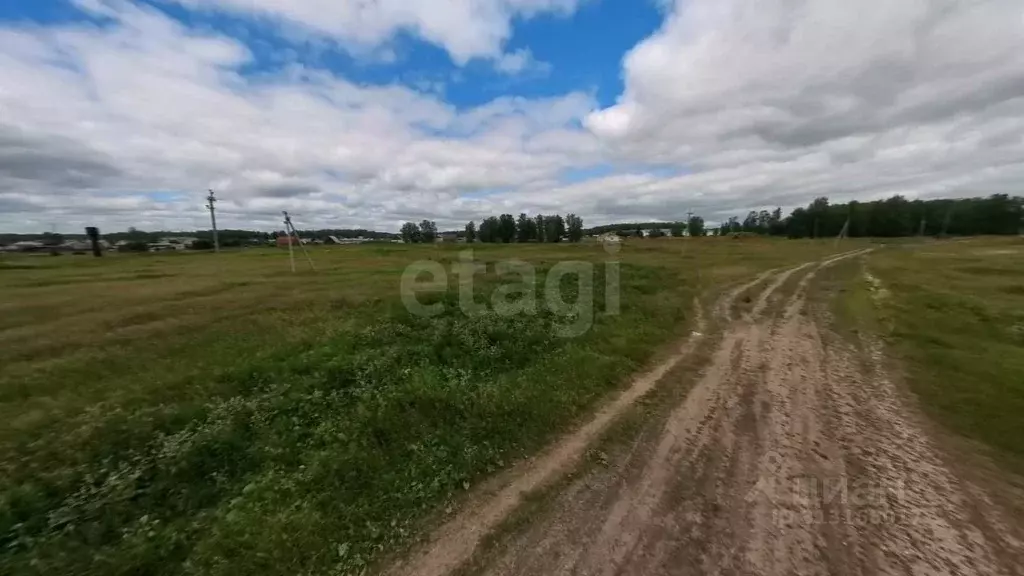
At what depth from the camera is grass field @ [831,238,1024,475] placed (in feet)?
22.3

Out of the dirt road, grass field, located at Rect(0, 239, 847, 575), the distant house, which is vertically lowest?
the dirt road

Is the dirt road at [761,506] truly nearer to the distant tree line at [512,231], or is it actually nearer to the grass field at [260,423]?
the grass field at [260,423]

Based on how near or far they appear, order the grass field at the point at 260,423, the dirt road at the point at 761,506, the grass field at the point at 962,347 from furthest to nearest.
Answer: the grass field at the point at 962,347
the grass field at the point at 260,423
the dirt road at the point at 761,506

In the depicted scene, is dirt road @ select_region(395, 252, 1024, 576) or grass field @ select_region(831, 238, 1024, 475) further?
grass field @ select_region(831, 238, 1024, 475)

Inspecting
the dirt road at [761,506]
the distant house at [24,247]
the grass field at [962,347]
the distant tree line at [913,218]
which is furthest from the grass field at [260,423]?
the distant tree line at [913,218]

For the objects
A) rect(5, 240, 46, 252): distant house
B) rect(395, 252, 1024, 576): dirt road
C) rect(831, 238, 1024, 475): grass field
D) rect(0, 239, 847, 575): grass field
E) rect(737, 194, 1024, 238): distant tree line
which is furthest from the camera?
rect(737, 194, 1024, 238): distant tree line

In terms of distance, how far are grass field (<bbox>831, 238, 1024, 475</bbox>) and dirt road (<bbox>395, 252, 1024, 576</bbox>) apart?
2.66 feet

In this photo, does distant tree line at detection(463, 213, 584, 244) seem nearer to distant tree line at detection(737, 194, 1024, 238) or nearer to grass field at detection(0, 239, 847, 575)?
distant tree line at detection(737, 194, 1024, 238)

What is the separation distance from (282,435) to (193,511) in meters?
1.43

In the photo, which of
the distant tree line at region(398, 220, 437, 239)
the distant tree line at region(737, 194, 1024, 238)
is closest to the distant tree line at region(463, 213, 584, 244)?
the distant tree line at region(398, 220, 437, 239)

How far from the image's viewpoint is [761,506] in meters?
4.82

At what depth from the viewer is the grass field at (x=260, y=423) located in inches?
167

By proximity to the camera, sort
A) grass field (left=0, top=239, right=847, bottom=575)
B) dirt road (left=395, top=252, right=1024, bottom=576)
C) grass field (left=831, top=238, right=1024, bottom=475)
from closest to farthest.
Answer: dirt road (left=395, top=252, right=1024, bottom=576) < grass field (left=0, top=239, right=847, bottom=575) < grass field (left=831, top=238, right=1024, bottom=475)

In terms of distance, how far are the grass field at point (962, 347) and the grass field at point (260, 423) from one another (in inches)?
214
